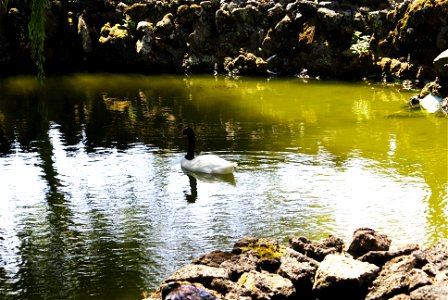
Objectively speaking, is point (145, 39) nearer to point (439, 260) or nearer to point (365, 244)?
point (365, 244)

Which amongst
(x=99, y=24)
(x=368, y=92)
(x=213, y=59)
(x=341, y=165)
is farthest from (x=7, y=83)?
(x=341, y=165)

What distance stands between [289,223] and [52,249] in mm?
4476

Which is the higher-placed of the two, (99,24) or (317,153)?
(99,24)

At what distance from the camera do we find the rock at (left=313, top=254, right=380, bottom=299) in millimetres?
7875

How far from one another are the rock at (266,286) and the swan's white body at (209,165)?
22.0 feet

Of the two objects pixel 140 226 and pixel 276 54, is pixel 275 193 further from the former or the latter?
pixel 276 54

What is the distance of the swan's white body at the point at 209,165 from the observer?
14731mm

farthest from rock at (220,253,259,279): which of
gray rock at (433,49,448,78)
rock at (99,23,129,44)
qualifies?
rock at (99,23,129,44)

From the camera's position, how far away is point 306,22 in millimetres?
34156

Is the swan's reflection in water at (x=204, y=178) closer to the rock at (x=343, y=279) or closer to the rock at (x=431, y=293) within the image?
the rock at (x=343, y=279)

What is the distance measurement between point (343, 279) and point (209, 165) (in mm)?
7531

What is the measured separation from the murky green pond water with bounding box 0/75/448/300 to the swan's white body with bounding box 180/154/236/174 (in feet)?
1.04

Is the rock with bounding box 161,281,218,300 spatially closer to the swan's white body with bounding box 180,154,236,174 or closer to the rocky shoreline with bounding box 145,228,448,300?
the rocky shoreline with bounding box 145,228,448,300

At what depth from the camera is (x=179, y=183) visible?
569 inches
